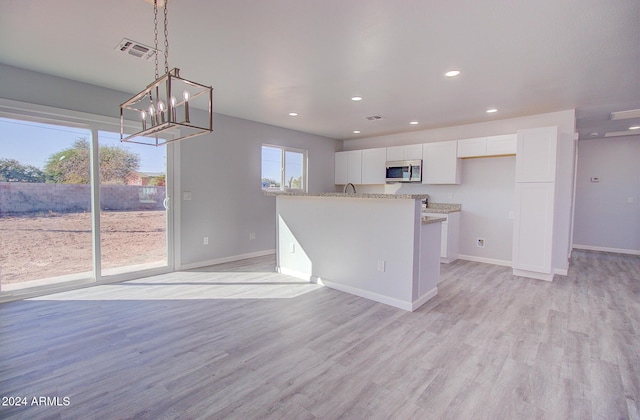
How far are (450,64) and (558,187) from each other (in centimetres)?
301

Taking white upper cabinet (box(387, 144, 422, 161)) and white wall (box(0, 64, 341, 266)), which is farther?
white upper cabinet (box(387, 144, 422, 161))

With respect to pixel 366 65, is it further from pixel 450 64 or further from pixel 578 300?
pixel 578 300

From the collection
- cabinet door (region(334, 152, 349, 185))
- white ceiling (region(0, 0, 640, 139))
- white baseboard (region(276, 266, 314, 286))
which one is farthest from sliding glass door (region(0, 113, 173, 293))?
cabinet door (region(334, 152, 349, 185))

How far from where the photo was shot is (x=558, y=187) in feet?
14.8

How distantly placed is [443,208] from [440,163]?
0.83 m

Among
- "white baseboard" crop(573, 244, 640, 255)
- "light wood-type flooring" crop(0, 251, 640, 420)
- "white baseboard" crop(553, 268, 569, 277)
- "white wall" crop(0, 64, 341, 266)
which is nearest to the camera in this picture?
"light wood-type flooring" crop(0, 251, 640, 420)

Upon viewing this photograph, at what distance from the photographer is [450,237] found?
17.2 feet

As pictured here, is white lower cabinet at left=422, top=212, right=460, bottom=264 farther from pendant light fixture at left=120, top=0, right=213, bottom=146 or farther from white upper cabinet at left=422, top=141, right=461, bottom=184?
pendant light fixture at left=120, top=0, right=213, bottom=146

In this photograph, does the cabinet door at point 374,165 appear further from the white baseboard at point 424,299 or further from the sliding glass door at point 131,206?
the sliding glass door at point 131,206

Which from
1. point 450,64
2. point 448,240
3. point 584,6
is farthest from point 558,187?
point 584,6

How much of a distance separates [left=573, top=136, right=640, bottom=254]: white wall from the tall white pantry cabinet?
11.5ft

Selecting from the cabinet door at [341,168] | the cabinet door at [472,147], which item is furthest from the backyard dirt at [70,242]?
the cabinet door at [472,147]

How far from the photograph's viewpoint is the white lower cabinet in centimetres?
517

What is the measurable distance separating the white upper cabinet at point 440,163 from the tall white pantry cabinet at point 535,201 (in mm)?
1084
